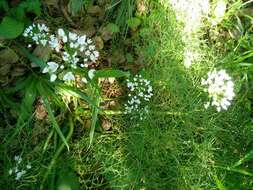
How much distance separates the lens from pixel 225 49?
1.93 meters

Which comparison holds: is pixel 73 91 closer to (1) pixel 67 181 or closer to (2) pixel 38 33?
(2) pixel 38 33

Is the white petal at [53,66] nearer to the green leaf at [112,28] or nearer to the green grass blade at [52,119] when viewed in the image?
the green grass blade at [52,119]

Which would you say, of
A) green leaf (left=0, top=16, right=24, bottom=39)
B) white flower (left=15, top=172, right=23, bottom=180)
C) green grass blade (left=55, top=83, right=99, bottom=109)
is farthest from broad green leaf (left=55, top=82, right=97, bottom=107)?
white flower (left=15, top=172, right=23, bottom=180)

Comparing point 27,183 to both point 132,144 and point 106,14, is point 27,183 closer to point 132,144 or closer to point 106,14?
point 132,144

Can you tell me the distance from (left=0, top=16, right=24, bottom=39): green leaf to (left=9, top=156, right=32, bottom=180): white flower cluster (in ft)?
1.64

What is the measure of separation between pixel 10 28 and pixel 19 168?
0.58 meters

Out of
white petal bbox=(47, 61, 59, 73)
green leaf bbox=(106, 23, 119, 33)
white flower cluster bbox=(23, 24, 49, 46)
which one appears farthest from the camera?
green leaf bbox=(106, 23, 119, 33)

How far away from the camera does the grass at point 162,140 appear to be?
1753 mm

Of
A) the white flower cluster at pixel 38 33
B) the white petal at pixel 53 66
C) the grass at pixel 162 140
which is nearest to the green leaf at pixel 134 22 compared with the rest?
the grass at pixel 162 140

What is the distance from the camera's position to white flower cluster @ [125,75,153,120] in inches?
69.1

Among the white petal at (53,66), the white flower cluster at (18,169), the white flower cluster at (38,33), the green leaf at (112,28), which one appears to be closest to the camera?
the white petal at (53,66)

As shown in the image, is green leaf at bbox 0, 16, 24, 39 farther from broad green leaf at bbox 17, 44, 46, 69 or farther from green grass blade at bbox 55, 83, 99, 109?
green grass blade at bbox 55, 83, 99, 109

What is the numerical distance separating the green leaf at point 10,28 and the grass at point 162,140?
0.39m

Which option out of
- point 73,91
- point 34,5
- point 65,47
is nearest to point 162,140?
point 73,91
